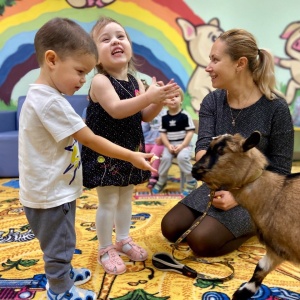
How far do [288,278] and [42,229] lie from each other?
1038 mm

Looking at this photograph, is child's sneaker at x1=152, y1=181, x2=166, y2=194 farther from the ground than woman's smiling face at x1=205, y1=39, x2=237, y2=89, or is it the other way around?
woman's smiling face at x1=205, y1=39, x2=237, y2=89

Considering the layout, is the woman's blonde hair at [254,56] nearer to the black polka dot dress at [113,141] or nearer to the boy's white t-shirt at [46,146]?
the black polka dot dress at [113,141]

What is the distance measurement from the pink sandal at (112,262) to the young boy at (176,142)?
1.37 m

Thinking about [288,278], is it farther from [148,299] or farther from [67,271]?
[67,271]

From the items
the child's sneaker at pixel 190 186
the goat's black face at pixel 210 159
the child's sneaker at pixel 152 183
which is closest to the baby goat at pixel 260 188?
the goat's black face at pixel 210 159

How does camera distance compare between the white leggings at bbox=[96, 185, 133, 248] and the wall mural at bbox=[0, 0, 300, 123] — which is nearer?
the white leggings at bbox=[96, 185, 133, 248]

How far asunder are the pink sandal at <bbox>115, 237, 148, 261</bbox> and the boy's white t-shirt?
578 mm

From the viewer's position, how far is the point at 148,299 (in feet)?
4.10

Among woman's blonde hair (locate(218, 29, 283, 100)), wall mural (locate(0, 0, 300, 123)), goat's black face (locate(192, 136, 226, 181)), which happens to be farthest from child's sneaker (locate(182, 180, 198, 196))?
goat's black face (locate(192, 136, 226, 181))

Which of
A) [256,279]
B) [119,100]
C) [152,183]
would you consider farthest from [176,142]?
[256,279]

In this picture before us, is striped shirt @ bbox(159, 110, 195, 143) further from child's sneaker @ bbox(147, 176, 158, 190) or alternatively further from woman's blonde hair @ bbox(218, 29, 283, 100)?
woman's blonde hair @ bbox(218, 29, 283, 100)

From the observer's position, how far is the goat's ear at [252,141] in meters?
0.98

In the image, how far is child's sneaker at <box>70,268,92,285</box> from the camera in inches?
53.4

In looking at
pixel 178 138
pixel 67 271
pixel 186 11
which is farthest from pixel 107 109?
pixel 186 11
